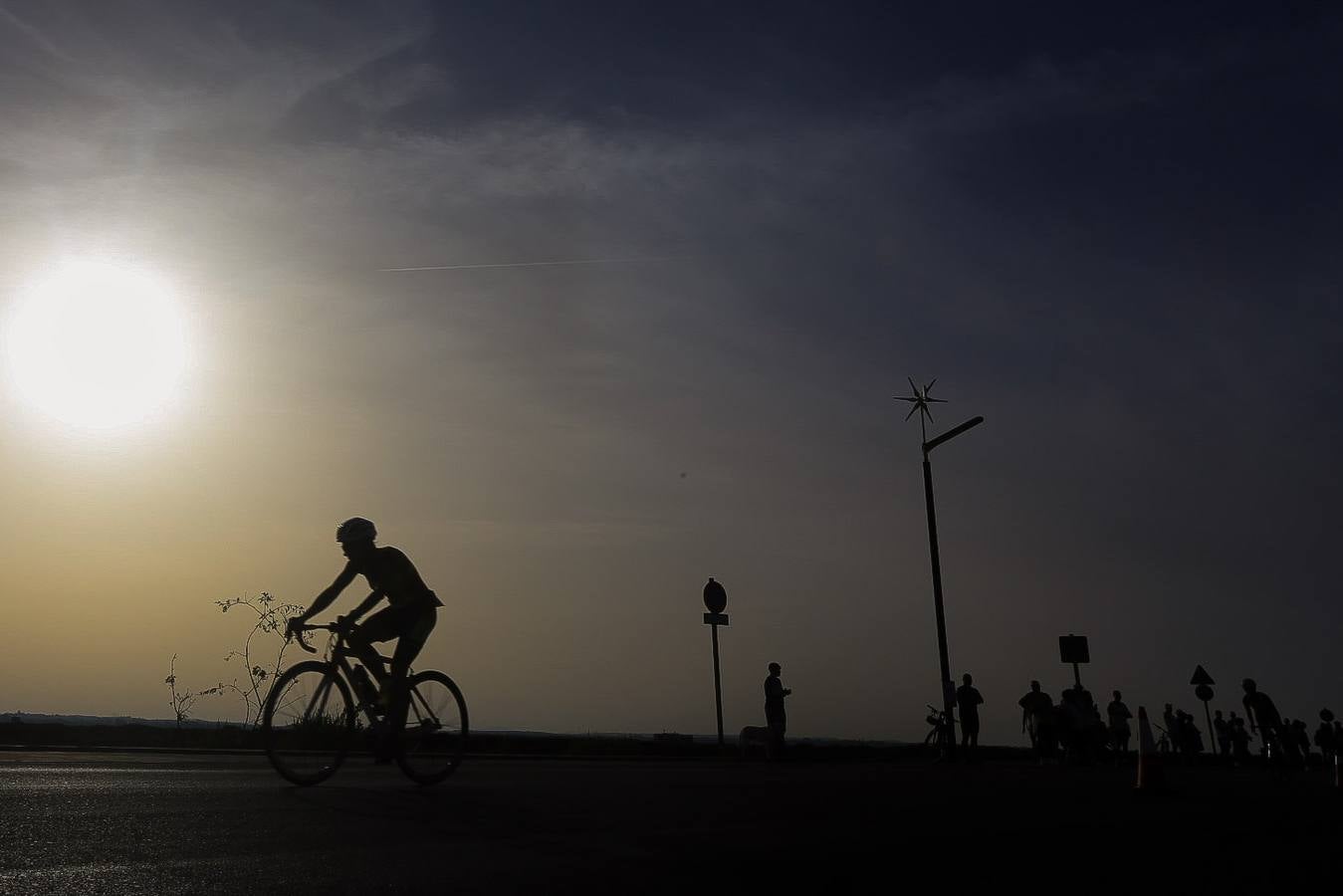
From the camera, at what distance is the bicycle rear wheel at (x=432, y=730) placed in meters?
9.23

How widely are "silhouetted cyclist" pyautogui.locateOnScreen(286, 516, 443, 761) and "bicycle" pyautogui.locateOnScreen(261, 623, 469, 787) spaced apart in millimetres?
76

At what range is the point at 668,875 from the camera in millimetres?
5488

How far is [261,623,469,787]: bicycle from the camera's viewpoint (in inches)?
339

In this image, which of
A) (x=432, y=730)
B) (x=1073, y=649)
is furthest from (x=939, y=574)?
(x=432, y=730)

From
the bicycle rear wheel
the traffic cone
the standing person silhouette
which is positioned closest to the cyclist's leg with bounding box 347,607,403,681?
the bicycle rear wheel

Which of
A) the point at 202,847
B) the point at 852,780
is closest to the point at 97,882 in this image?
the point at 202,847

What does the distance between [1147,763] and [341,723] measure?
8113mm

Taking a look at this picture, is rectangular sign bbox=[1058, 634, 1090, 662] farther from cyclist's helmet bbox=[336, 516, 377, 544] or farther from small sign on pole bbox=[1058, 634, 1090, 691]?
cyclist's helmet bbox=[336, 516, 377, 544]

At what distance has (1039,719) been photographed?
26828 millimetres

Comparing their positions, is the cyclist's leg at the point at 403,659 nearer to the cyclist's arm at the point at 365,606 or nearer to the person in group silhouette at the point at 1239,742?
the cyclist's arm at the point at 365,606

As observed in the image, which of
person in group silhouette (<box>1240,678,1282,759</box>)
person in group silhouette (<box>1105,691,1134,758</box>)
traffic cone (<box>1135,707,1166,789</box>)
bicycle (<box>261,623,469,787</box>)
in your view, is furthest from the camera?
person in group silhouette (<box>1105,691,1134,758</box>)

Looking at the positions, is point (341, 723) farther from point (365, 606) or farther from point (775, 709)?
point (775, 709)

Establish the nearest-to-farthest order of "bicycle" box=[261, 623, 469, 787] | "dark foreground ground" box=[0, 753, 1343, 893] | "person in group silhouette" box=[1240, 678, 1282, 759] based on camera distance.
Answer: "dark foreground ground" box=[0, 753, 1343, 893] < "bicycle" box=[261, 623, 469, 787] < "person in group silhouette" box=[1240, 678, 1282, 759]

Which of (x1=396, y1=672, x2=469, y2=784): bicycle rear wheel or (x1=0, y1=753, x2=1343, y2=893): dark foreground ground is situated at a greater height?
(x1=396, y1=672, x2=469, y2=784): bicycle rear wheel
